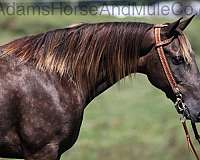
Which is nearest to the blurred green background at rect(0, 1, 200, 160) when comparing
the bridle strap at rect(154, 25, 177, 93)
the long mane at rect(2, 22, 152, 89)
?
the long mane at rect(2, 22, 152, 89)

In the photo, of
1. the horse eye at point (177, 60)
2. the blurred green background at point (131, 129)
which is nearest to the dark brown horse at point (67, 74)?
the horse eye at point (177, 60)

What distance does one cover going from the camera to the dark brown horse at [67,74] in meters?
4.13

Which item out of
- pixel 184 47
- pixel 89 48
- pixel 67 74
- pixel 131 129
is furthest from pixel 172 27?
pixel 131 129

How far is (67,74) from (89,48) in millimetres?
248

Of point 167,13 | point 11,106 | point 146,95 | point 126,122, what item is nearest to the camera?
point 11,106

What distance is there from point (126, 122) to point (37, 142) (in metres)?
5.77

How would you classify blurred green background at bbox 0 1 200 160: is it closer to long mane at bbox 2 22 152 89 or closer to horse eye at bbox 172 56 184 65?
long mane at bbox 2 22 152 89

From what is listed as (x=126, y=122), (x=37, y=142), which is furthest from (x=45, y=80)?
(x=126, y=122)

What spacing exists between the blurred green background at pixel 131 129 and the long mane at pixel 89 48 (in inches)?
112

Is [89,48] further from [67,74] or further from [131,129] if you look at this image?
[131,129]

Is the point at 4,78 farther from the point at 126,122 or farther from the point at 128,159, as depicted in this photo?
the point at 126,122

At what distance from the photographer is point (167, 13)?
15719mm

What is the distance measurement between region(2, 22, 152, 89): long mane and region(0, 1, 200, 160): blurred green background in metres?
2.85

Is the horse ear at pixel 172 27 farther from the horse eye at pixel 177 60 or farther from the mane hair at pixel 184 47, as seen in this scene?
the horse eye at pixel 177 60
